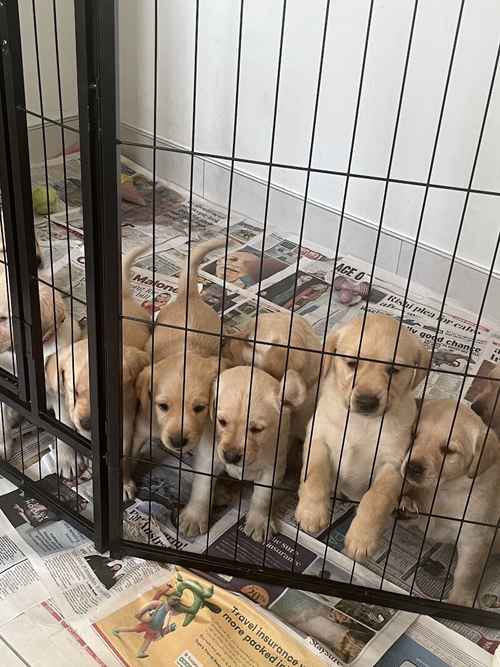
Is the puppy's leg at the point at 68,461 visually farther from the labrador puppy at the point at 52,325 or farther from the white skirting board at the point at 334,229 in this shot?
the white skirting board at the point at 334,229

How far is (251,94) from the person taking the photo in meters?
2.15

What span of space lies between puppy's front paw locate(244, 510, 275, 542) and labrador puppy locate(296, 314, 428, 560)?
0.13 metres

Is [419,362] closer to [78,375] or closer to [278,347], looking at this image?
[278,347]

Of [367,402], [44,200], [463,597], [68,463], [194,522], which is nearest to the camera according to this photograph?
[367,402]

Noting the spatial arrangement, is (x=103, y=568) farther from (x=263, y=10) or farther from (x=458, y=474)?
(x=263, y=10)

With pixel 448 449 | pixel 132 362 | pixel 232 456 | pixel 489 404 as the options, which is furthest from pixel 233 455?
pixel 489 404

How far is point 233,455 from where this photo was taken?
1.25 m


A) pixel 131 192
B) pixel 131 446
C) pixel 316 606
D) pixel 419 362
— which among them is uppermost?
pixel 131 192

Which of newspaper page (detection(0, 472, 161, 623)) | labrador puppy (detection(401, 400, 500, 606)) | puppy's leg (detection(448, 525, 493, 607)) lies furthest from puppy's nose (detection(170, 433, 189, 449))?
puppy's leg (detection(448, 525, 493, 607))

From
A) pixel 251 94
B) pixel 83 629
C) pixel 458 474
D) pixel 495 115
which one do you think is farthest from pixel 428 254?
pixel 83 629

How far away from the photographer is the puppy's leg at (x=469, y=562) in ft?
4.12

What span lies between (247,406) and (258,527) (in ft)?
0.86

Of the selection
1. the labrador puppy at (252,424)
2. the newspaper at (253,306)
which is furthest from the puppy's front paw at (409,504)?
the labrador puppy at (252,424)

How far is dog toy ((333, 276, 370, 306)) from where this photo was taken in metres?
1.64
